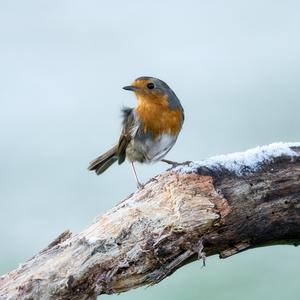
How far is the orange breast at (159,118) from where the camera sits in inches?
215

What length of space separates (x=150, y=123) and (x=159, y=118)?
2.8 inches

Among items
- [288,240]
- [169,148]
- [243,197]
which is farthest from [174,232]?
[169,148]

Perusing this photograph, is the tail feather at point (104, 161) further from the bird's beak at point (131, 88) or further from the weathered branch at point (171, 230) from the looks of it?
the weathered branch at point (171, 230)

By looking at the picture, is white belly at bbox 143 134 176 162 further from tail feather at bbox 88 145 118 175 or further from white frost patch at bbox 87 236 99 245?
white frost patch at bbox 87 236 99 245

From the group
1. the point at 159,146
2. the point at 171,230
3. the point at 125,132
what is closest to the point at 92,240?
the point at 171,230

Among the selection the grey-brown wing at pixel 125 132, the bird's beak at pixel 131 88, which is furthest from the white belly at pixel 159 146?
the bird's beak at pixel 131 88

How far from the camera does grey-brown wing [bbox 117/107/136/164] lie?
18.2 feet

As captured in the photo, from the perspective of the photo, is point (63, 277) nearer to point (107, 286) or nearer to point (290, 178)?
point (107, 286)

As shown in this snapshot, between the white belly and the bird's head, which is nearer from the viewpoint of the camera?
the white belly

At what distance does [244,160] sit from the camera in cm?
421

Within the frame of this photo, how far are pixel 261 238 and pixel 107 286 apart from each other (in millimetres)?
807

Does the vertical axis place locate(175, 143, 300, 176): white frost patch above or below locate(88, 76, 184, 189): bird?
below

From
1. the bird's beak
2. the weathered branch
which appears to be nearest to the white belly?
the bird's beak

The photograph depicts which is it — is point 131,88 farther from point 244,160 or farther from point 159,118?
point 244,160
